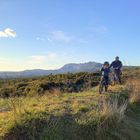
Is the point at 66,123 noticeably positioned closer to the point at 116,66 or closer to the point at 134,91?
the point at 134,91

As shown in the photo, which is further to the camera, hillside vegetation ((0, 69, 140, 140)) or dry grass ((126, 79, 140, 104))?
dry grass ((126, 79, 140, 104))

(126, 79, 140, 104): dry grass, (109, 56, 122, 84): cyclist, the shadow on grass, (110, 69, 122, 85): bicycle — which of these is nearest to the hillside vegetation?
the shadow on grass

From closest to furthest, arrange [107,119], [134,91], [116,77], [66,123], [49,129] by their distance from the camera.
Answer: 1. [49,129]
2. [66,123]
3. [107,119]
4. [134,91]
5. [116,77]

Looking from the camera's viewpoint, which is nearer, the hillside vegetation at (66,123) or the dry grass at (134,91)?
the hillside vegetation at (66,123)

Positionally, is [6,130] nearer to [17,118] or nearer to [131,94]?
[17,118]

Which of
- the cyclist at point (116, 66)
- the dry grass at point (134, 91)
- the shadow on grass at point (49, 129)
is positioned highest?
the cyclist at point (116, 66)

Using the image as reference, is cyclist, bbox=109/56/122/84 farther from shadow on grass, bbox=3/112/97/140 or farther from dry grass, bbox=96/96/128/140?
shadow on grass, bbox=3/112/97/140

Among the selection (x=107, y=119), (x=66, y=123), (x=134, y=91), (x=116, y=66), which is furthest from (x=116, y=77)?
(x=66, y=123)

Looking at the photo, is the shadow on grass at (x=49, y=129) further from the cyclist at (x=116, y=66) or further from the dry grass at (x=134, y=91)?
the cyclist at (x=116, y=66)

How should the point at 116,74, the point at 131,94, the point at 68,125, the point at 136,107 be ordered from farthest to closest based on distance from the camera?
the point at 116,74, the point at 131,94, the point at 136,107, the point at 68,125

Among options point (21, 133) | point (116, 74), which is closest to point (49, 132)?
point (21, 133)

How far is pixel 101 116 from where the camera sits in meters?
10.5

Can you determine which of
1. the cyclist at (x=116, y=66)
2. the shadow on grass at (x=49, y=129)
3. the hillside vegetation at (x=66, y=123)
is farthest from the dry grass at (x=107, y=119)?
the cyclist at (x=116, y=66)

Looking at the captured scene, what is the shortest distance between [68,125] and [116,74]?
515 inches
